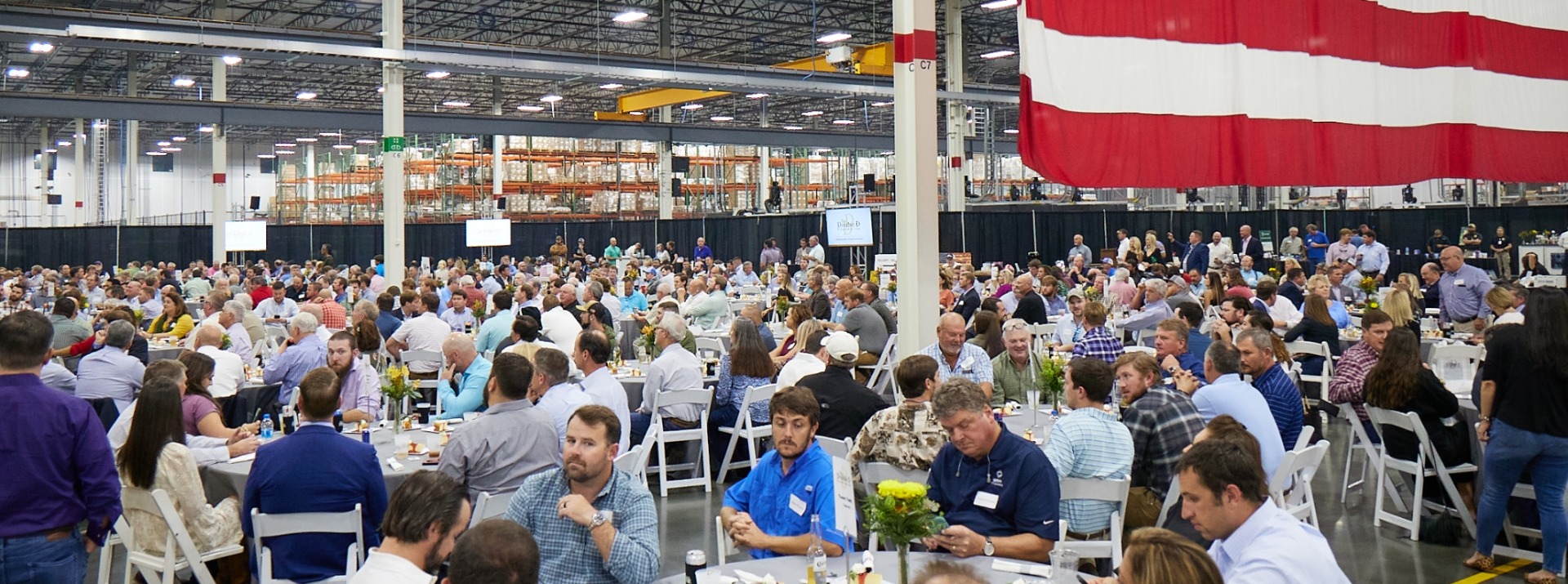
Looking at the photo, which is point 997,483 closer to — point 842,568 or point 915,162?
point 842,568

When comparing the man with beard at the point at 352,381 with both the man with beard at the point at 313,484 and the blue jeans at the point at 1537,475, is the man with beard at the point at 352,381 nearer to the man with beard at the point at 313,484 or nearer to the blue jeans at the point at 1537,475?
the man with beard at the point at 313,484

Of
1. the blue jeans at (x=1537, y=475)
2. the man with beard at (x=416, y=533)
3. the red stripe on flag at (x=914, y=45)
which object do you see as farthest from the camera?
the red stripe on flag at (x=914, y=45)

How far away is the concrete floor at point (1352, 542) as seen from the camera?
5758mm

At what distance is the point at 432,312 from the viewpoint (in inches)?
416

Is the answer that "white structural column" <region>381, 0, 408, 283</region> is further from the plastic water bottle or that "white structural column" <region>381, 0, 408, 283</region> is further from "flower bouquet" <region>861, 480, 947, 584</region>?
"flower bouquet" <region>861, 480, 947, 584</region>

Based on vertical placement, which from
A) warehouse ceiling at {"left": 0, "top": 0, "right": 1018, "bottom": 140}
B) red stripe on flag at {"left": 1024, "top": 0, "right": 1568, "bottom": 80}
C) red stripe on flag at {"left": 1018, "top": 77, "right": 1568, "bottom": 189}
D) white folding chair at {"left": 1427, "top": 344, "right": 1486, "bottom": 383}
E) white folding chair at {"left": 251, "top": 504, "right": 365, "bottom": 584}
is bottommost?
white folding chair at {"left": 251, "top": 504, "right": 365, "bottom": 584}

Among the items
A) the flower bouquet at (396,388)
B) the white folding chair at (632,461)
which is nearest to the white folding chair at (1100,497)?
the white folding chair at (632,461)

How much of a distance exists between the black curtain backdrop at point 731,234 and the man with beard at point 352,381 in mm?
17731

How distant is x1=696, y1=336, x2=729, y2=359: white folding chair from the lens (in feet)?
34.9

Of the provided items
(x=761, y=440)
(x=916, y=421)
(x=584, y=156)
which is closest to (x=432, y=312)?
(x=761, y=440)

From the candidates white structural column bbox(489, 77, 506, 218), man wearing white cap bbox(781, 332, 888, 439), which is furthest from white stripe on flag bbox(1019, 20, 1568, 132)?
white structural column bbox(489, 77, 506, 218)

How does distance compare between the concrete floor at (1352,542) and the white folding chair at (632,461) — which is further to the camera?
the concrete floor at (1352,542)

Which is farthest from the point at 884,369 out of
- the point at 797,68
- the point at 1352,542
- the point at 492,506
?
the point at 797,68

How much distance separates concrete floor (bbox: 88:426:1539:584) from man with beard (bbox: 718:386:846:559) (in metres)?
1.79
